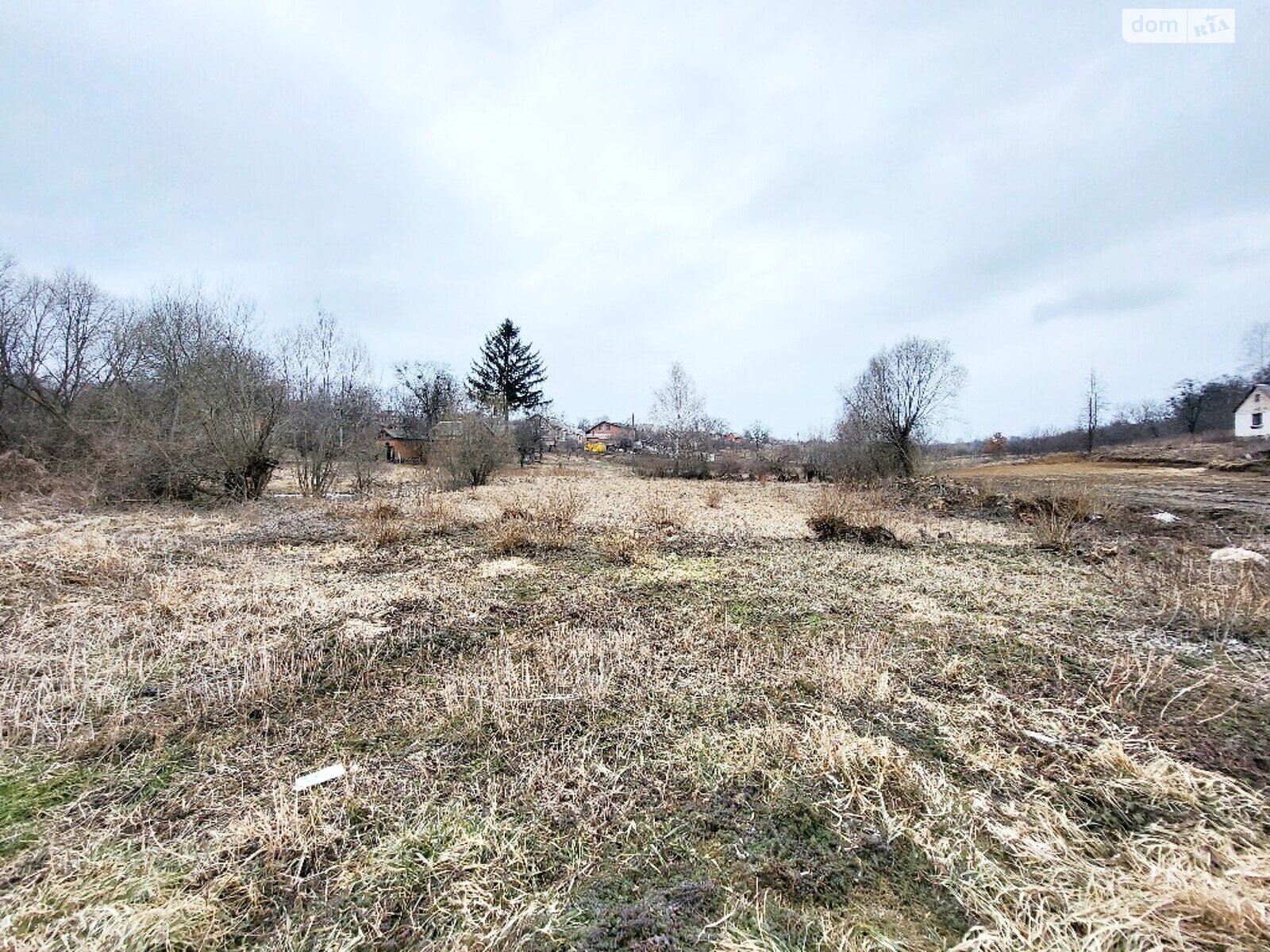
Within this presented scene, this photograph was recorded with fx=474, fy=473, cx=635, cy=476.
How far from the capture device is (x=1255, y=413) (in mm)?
32281

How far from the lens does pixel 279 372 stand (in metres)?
12.8

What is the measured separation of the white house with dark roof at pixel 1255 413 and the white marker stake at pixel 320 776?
2003 inches

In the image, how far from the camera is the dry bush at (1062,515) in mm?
7332

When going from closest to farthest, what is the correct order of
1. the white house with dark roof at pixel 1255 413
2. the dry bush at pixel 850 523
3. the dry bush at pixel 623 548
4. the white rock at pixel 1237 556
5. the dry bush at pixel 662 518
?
the white rock at pixel 1237 556 → the dry bush at pixel 623 548 → the dry bush at pixel 850 523 → the dry bush at pixel 662 518 → the white house with dark roof at pixel 1255 413

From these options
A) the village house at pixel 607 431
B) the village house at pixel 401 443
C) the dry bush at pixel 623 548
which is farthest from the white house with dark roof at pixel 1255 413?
the village house at pixel 401 443

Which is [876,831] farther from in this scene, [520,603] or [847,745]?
[520,603]

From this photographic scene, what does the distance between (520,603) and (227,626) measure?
2.38m

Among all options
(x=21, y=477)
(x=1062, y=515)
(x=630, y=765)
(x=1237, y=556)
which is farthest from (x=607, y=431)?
(x=630, y=765)

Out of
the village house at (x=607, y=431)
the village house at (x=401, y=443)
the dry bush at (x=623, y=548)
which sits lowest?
the dry bush at (x=623, y=548)

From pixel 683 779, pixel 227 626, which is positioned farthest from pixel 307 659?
pixel 683 779

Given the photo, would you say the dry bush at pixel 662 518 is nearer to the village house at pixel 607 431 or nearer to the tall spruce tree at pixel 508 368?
the tall spruce tree at pixel 508 368

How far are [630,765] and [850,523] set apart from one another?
23.0ft

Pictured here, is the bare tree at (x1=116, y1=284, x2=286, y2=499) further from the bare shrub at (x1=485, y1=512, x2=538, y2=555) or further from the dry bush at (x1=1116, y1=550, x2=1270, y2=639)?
the dry bush at (x1=1116, y1=550, x2=1270, y2=639)

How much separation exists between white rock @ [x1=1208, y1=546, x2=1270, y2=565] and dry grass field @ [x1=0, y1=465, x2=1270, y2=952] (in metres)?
0.64
